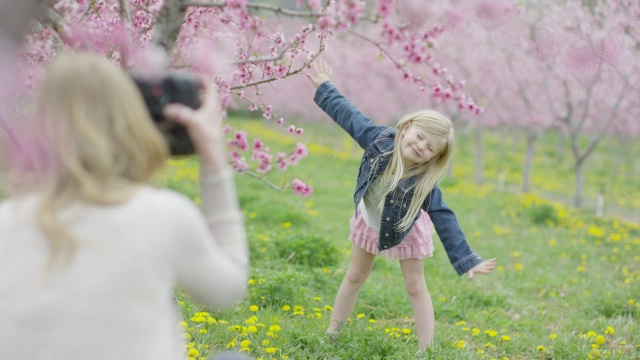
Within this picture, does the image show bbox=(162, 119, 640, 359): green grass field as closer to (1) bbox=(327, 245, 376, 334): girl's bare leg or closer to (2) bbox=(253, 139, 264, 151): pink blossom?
(1) bbox=(327, 245, 376, 334): girl's bare leg

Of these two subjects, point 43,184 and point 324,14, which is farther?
point 324,14

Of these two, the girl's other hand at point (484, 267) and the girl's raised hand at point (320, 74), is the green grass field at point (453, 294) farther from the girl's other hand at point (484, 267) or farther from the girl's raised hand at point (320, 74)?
the girl's raised hand at point (320, 74)

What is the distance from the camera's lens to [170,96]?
164 cm

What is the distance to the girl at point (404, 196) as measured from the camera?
3.42m

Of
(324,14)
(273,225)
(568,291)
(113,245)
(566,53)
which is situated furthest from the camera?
(566,53)

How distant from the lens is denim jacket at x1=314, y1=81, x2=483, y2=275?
3.44 meters

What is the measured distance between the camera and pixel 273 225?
7.70 metres

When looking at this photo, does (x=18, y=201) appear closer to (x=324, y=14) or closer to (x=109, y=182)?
(x=109, y=182)

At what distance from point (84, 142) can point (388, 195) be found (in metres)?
2.24

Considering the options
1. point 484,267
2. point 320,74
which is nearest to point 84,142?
point 320,74

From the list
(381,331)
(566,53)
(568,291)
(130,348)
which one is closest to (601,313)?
(568,291)

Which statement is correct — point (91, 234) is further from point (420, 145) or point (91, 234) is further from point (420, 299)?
point (420, 299)

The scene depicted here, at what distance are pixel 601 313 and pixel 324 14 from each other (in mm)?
4135

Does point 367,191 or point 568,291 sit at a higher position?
point 367,191
